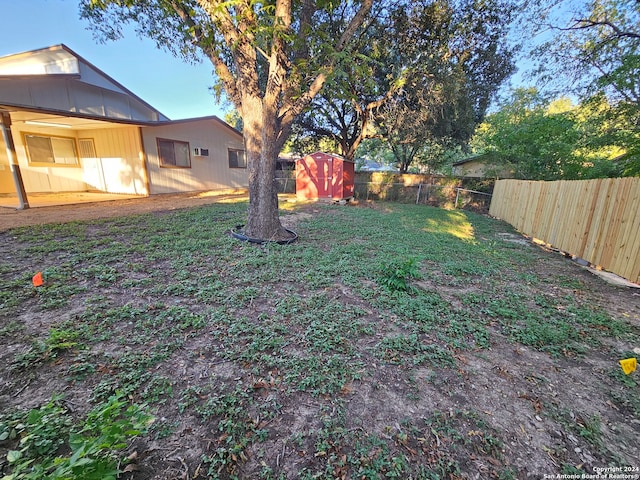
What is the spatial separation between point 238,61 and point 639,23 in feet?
37.3

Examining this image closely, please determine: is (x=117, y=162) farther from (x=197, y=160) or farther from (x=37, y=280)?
(x=37, y=280)

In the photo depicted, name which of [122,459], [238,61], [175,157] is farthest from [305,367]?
[175,157]

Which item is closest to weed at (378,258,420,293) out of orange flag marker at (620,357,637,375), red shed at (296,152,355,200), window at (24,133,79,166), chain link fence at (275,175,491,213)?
orange flag marker at (620,357,637,375)

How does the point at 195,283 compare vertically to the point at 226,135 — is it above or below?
below

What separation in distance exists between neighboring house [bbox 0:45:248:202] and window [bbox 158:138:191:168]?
0.04 m

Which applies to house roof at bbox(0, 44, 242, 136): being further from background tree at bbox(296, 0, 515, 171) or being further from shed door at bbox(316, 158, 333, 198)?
background tree at bbox(296, 0, 515, 171)

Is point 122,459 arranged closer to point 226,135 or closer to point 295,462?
point 295,462

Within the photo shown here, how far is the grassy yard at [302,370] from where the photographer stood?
1322mm

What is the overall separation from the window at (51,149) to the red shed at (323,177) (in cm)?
852

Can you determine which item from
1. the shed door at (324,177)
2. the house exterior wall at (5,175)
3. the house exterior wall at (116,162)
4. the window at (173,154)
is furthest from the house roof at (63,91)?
the shed door at (324,177)

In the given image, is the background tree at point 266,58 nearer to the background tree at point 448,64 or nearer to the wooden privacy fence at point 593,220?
the wooden privacy fence at point 593,220

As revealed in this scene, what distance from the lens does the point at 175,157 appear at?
10641 mm

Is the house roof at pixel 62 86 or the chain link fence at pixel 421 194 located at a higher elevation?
the house roof at pixel 62 86

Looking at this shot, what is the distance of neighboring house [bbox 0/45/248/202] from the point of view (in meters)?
7.56
